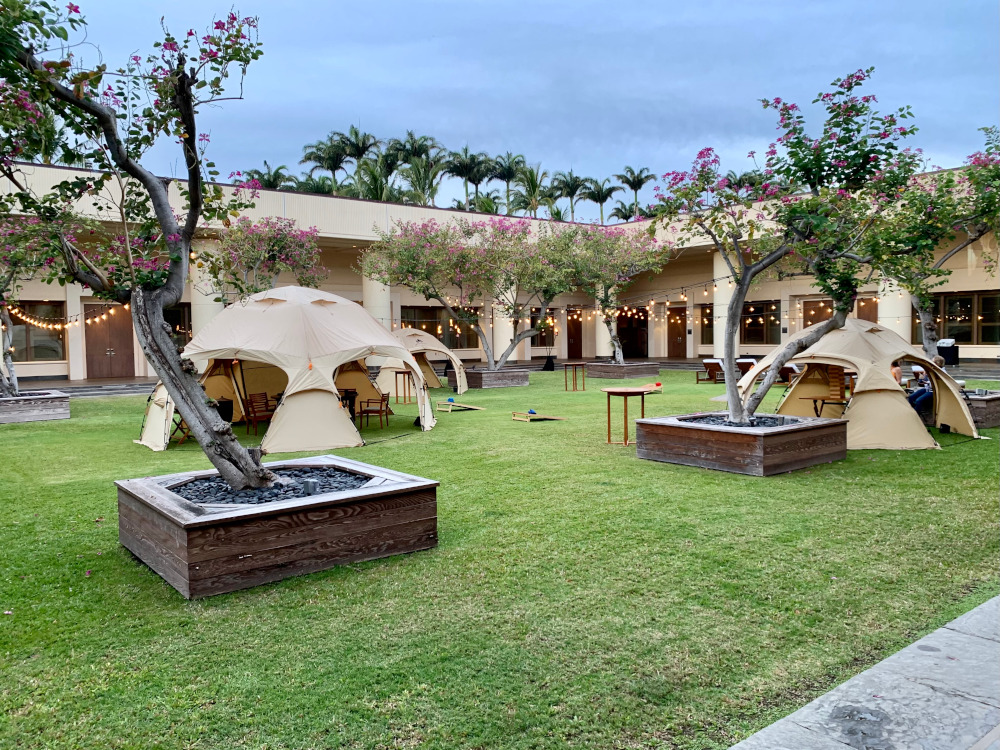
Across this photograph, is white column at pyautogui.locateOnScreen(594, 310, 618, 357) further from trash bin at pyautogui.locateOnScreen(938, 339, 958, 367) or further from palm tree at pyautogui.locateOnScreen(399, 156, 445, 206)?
trash bin at pyautogui.locateOnScreen(938, 339, 958, 367)

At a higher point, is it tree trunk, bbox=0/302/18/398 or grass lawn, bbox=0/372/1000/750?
tree trunk, bbox=0/302/18/398

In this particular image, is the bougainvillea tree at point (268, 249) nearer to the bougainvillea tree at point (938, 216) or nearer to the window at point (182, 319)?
the window at point (182, 319)

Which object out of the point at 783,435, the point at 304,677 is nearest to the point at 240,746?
the point at 304,677

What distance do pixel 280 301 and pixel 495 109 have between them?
80.6 metres

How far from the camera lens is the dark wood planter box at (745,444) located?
7285 mm

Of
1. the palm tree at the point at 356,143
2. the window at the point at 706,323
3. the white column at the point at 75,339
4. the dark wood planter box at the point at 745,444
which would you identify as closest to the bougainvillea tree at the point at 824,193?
the dark wood planter box at the point at 745,444

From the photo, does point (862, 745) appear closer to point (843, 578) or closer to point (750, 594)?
point (750, 594)

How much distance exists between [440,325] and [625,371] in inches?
393

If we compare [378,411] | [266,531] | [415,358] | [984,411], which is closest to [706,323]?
[415,358]

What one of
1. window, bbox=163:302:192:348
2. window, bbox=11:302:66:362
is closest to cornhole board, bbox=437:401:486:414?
window, bbox=163:302:192:348

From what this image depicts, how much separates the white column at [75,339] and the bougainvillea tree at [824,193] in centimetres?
Result: 2078

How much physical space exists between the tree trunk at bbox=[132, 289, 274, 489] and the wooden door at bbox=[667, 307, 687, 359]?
2803 cm

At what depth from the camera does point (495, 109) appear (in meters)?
85.6

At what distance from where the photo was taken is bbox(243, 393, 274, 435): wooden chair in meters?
11.7
